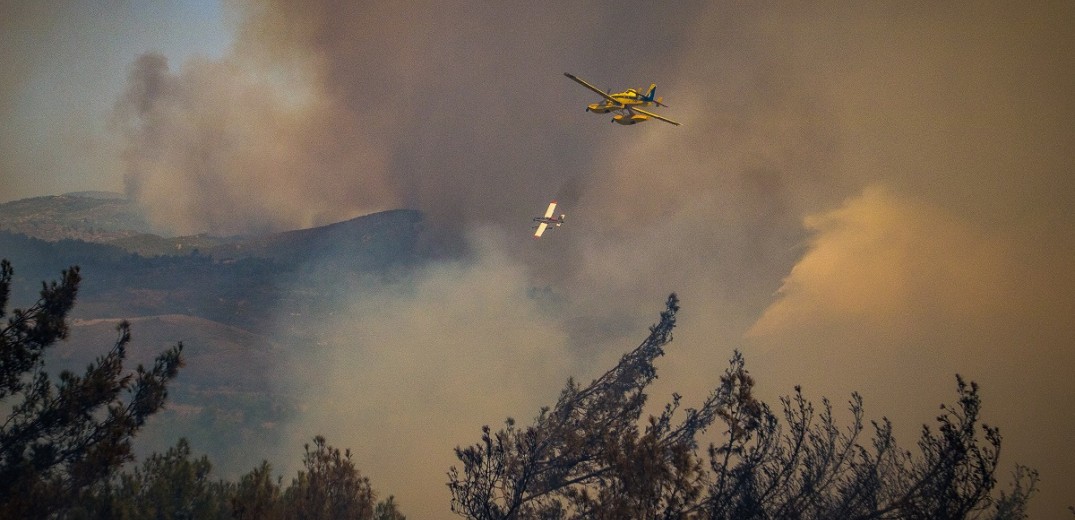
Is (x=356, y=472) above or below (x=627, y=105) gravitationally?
below

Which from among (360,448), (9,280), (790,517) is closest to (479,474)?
(790,517)

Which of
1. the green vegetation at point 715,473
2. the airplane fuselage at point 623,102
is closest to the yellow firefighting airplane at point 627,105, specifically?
the airplane fuselage at point 623,102

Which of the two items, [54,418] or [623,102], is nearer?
[54,418]

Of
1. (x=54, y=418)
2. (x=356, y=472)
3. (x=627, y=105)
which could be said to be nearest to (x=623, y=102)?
(x=627, y=105)

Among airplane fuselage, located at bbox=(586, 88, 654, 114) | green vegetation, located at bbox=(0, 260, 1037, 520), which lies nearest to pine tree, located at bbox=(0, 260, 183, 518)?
green vegetation, located at bbox=(0, 260, 1037, 520)

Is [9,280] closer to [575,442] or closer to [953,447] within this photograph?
[575,442]

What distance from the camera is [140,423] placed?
3225 cm

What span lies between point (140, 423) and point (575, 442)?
67.1 ft

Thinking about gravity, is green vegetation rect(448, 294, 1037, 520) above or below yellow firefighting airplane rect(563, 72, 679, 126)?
below

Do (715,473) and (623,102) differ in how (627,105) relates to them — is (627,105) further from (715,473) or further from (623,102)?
(715,473)

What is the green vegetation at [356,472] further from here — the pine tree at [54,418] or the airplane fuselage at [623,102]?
the airplane fuselage at [623,102]

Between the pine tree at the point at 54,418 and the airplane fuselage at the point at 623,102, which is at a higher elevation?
the airplane fuselage at the point at 623,102

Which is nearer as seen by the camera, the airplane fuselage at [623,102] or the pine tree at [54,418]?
the pine tree at [54,418]

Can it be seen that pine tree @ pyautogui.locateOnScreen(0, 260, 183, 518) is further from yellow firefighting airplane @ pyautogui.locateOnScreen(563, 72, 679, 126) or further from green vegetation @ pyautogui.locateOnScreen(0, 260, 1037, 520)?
yellow firefighting airplane @ pyautogui.locateOnScreen(563, 72, 679, 126)
